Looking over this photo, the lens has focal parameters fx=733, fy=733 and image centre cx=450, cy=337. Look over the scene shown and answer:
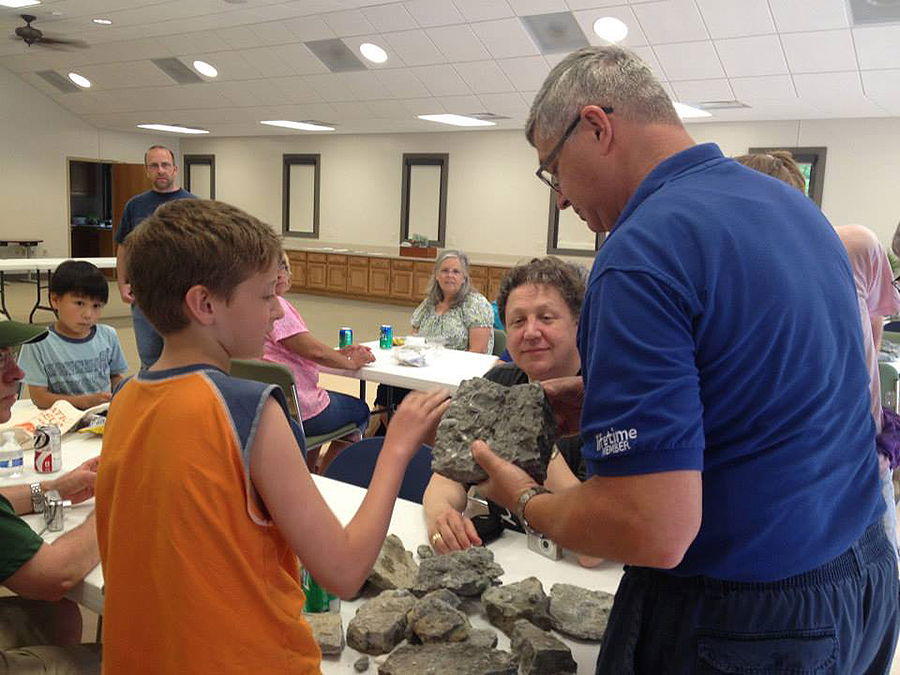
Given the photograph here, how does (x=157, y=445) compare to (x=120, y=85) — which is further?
(x=120, y=85)

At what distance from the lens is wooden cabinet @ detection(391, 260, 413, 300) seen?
11.6 m

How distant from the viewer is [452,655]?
1261 mm

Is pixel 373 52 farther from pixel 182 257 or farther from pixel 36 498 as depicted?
pixel 182 257

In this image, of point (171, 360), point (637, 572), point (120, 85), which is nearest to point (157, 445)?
point (171, 360)

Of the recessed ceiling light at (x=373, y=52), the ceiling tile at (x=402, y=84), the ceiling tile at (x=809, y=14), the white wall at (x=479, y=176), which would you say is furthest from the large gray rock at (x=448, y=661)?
the white wall at (x=479, y=176)

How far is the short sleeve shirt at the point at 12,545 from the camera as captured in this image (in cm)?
149

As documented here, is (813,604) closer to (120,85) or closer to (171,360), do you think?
(171,360)

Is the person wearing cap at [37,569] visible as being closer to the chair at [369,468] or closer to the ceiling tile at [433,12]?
the chair at [369,468]

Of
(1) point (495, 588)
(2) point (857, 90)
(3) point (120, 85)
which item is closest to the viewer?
(1) point (495, 588)

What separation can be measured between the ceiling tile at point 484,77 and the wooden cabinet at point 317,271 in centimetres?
487

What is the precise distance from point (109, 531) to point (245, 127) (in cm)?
1266

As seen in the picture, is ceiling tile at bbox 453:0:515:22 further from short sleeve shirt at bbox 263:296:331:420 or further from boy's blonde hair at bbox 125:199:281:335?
boy's blonde hair at bbox 125:199:281:335

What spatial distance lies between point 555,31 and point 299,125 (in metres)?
6.20

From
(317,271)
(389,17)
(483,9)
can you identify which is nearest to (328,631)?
(483,9)
